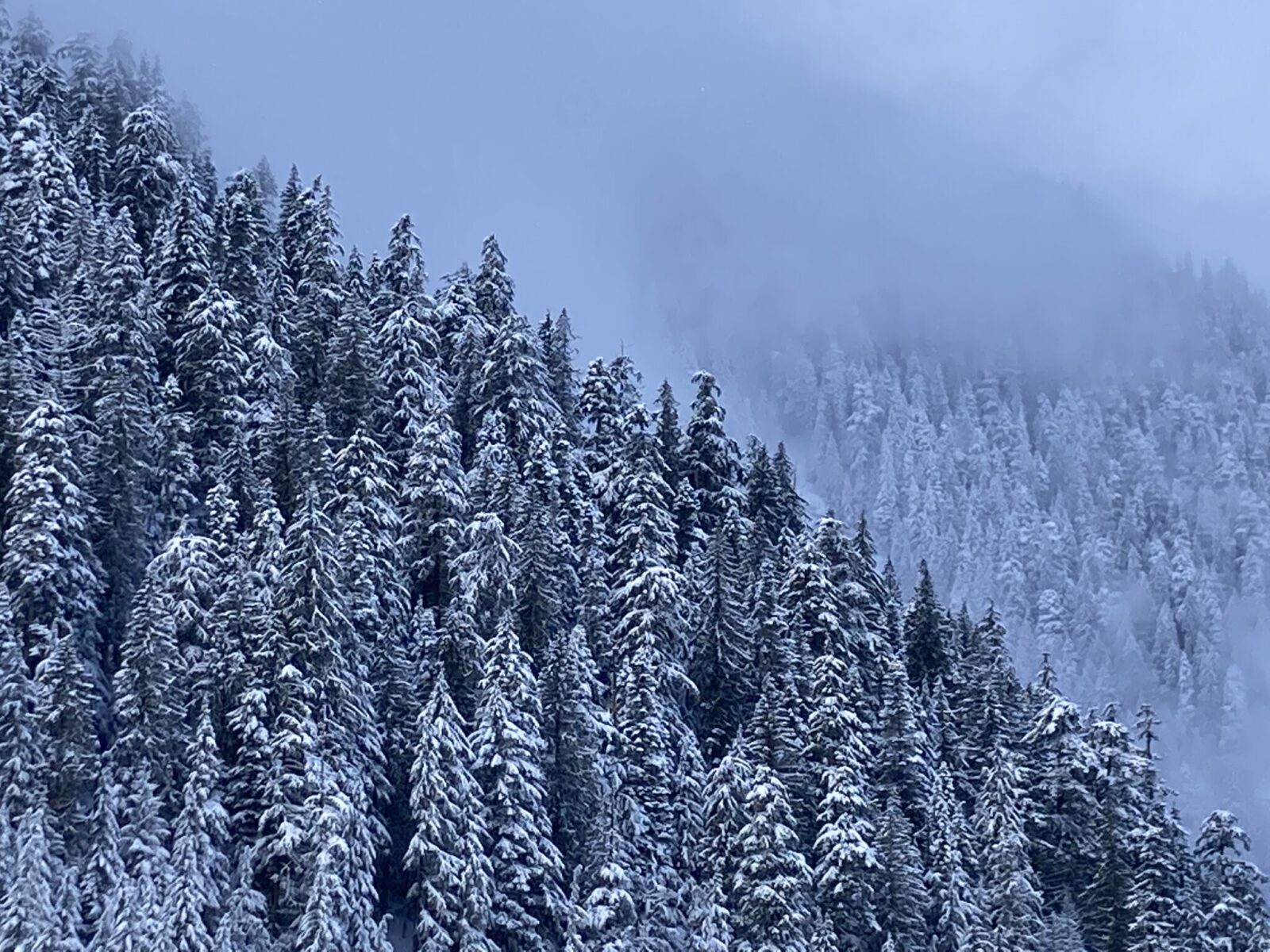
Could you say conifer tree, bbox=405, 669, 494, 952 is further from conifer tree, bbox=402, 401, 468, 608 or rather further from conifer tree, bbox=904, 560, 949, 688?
conifer tree, bbox=904, 560, 949, 688

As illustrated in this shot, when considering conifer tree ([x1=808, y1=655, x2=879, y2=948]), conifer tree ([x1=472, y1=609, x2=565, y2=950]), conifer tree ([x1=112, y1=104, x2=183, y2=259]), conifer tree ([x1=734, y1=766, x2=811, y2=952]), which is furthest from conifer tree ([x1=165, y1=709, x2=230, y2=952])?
conifer tree ([x1=112, y1=104, x2=183, y2=259])

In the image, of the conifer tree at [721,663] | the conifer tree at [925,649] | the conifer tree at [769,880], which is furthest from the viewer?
the conifer tree at [925,649]

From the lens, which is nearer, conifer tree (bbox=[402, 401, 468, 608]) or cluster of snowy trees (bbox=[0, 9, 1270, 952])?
cluster of snowy trees (bbox=[0, 9, 1270, 952])

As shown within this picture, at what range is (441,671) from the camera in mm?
47688

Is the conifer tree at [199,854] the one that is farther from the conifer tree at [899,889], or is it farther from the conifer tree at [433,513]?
the conifer tree at [899,889]

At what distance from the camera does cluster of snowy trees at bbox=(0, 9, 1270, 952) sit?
42219mm

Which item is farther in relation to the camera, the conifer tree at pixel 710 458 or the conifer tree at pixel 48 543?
the conifer tree at pixel 710 458

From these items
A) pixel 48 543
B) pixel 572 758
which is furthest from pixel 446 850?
pixel 48 543

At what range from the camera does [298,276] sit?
77.1m

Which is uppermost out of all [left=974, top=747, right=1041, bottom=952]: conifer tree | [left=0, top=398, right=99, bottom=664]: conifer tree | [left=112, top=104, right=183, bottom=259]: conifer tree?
[left=112, top=104, right=183, bottom=259]: conifer tree

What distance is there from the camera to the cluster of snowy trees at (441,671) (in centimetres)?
4222

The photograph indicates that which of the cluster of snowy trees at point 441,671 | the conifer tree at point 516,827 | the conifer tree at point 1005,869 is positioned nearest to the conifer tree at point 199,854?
the cluster of snowy trees at point 441,671

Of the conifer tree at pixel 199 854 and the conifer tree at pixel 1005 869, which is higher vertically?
the conifer tree at pixel 1005 869

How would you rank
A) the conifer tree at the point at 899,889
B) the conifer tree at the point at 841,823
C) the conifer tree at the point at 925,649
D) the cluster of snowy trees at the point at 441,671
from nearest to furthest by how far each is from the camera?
the cluster of snowy trees at the point at 441,671 < the conifer tree at the point at 841,823 < the conifer tree at the point at 899,889 < the conifer tree at the point at 925,649
